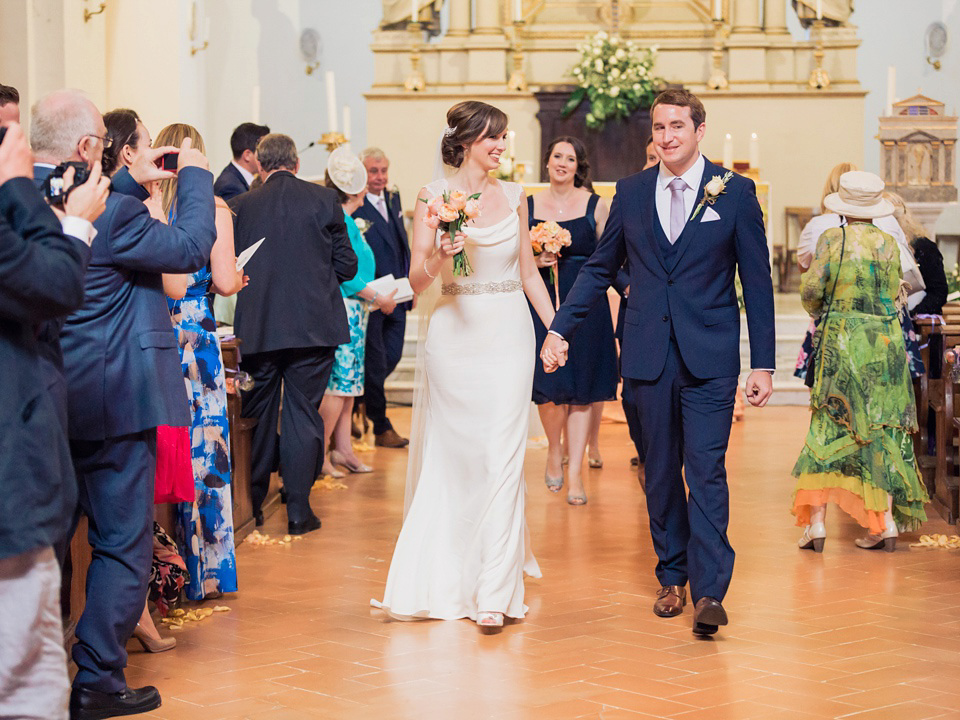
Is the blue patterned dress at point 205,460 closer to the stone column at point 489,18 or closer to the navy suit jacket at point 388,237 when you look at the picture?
the navy suit jacket at point 388,237

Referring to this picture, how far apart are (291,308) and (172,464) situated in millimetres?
2210

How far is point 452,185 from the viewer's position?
18.2ft

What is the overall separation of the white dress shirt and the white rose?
0.12 m

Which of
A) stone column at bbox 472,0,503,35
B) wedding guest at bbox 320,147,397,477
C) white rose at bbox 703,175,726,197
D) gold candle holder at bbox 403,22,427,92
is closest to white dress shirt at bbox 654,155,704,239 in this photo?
white rose at bbox 703,175,726,197

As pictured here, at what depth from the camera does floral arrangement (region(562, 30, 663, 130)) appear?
14.2 m

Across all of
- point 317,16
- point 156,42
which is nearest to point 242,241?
point 156,42

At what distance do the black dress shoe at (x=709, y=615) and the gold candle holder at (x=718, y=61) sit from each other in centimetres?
1063

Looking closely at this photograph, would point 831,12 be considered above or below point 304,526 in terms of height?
above

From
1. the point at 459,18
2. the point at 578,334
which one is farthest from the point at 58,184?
the point at 459,18

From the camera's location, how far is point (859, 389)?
6.42m

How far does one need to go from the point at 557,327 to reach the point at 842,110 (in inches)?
411

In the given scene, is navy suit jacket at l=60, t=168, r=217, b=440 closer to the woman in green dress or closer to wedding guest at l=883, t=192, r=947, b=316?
the woman in green dress

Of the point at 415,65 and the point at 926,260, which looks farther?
the point at 415,65

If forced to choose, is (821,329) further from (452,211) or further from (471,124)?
(452,211)
